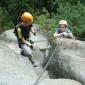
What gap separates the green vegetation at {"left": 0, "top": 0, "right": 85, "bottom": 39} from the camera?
12086 millimetres

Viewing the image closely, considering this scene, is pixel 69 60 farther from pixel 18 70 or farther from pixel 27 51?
pixel 27 51

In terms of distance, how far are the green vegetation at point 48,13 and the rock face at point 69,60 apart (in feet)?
11.9

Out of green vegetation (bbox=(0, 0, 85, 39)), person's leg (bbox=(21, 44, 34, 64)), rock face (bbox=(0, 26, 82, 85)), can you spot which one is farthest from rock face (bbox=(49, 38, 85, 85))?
green vegetation (bbox=(0, 0, 85, 39))

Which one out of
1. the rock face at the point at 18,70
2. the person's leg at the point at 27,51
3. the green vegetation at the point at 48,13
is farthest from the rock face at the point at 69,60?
the green vegetation at the point at 48,13

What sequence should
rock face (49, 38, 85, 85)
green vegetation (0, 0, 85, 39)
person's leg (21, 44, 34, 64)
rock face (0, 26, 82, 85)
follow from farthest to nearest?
green vegetation (0, 0, 85, 39) → person's leg (21, 44, 34, 64) → rock face (49, 38, 85, 85) → rock face (0, 26, 82, 85)

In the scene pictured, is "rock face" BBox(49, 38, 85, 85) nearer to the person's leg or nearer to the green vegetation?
the person's leg

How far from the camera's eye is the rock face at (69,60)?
6.58 m

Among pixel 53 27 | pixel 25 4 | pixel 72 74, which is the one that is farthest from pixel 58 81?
pixel 25 4

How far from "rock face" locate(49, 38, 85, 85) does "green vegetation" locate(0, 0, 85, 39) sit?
3633 millimetres

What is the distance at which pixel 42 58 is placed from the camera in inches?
322

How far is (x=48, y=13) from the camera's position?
46.1 feet

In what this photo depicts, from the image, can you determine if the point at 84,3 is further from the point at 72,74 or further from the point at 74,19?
the point at 72,74

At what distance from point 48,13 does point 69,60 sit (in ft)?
23.8

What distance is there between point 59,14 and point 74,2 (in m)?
1.34
